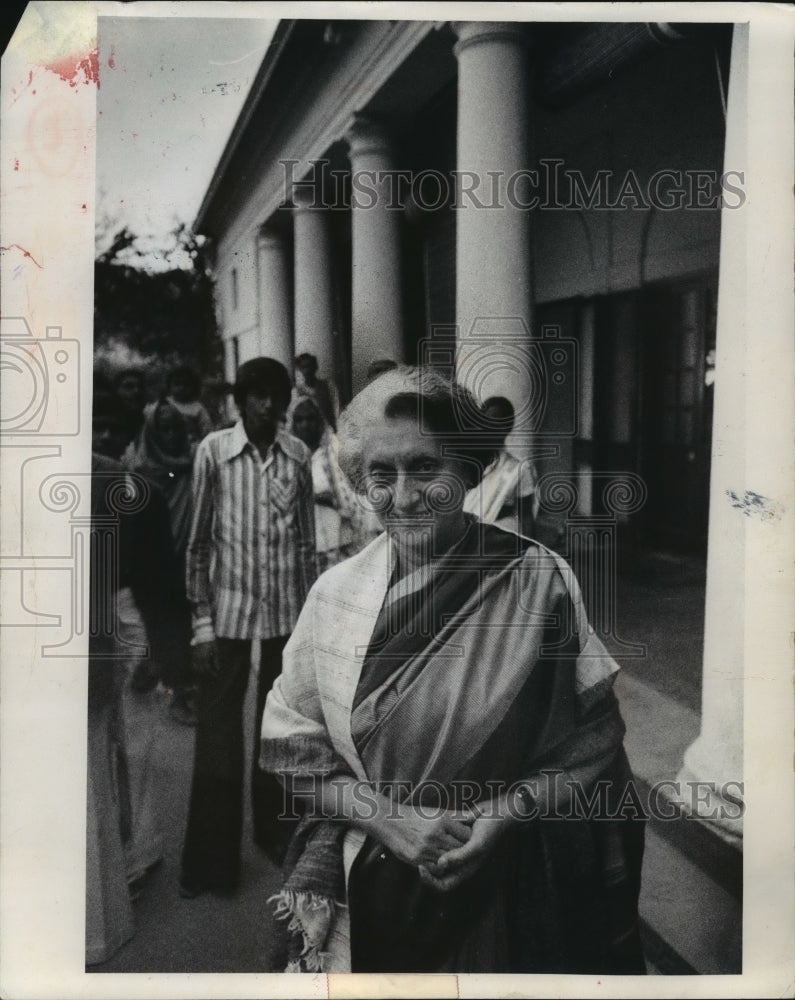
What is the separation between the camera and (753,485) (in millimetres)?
2709

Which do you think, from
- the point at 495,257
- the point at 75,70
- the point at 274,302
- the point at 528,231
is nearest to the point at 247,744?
the point at 274,302

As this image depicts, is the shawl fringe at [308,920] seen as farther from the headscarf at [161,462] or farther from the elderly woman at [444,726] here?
the headscarf at [161,462]

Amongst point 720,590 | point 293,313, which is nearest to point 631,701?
point 720,590

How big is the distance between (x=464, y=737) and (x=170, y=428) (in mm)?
1117

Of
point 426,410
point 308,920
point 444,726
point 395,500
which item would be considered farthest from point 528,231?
point 308,920

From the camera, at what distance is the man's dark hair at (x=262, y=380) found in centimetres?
266

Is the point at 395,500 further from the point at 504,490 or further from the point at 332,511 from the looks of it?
the point at 504,490

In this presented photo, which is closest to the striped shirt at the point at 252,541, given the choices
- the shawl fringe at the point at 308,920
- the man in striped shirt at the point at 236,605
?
the man in striped shirt at the point at 236,605

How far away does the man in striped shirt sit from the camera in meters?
2.70

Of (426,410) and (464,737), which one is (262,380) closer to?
(426,410)

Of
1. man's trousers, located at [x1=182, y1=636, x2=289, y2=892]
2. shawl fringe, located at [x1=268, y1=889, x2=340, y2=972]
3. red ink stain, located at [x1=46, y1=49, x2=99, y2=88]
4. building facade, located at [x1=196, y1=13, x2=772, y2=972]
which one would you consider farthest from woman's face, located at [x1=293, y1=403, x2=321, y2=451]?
shawl fringe, located at [x1=268, y1=889, x2=340, y2=972]

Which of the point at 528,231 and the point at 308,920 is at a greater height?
the point at 528,231

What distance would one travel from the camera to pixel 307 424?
2.67 metres

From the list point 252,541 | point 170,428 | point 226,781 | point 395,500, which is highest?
point 170,428
